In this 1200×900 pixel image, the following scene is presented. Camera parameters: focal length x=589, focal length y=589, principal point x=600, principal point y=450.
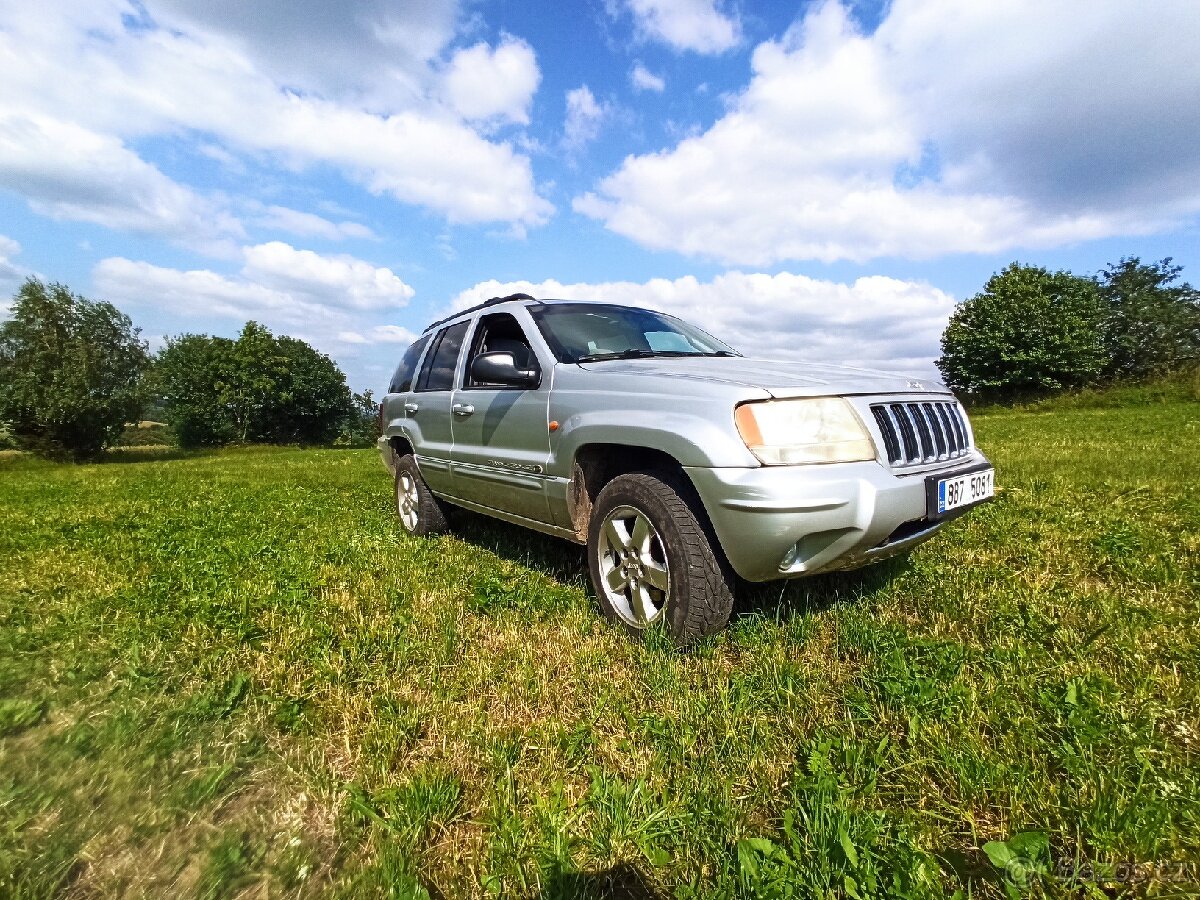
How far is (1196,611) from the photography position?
2.63 metres

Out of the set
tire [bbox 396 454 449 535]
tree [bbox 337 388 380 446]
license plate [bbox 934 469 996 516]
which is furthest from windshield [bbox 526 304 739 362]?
tree [bbox 337 388 380 446]

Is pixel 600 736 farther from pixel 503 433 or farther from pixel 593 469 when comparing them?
pixel 503 433

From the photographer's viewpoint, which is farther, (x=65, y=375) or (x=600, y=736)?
(x=65, y=375)

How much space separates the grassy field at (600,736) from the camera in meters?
1.39

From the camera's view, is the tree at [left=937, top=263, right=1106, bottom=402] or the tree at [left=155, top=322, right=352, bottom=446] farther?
the tree at [left=155, top=322, right=352, bottom=446]

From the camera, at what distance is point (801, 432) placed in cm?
235

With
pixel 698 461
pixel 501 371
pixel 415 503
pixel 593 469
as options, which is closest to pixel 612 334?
pixel 501 371

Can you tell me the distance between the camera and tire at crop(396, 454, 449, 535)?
5000 mm

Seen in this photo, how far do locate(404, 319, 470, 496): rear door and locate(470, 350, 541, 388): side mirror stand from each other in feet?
3.75

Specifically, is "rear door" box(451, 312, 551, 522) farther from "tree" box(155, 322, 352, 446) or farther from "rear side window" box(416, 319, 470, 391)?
"tree" box(155, 322, 352, 446)

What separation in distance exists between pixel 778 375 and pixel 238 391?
59065 mm

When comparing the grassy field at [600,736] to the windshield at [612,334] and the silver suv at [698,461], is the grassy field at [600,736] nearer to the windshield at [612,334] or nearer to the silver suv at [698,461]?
the silver suv at [698,461]

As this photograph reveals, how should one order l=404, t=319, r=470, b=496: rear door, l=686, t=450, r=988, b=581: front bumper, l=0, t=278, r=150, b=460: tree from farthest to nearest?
l=0, t=278, r=150, b=460: tree < l=404, t=319, r=470, b=496: rear door < l=686, t=450, r=988, b=581: front bumper

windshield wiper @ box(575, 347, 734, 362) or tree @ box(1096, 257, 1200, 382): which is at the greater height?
tree @ box(1096, 257, 1200, 382)
